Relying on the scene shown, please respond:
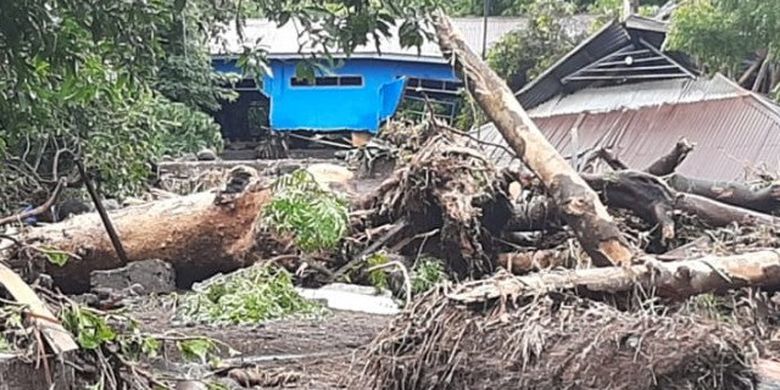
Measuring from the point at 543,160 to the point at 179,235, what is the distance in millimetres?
2765

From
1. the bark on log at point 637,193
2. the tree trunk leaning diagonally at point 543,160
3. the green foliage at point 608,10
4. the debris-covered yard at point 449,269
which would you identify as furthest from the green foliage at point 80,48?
the green foliage at point 608,10

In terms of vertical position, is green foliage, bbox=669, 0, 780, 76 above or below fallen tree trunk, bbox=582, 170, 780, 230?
above

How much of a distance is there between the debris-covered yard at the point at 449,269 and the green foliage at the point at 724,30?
3289 millimetres

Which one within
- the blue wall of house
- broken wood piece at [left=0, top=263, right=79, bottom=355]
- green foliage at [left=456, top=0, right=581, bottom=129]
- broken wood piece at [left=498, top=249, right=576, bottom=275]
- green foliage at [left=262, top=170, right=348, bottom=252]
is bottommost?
the blue wall of house

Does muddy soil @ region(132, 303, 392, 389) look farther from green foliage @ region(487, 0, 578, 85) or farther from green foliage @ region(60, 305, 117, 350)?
green foliage @ region(487, 0, 578, 85)

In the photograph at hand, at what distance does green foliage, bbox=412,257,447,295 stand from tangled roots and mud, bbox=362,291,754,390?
7.88 feet

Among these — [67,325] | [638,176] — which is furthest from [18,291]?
[638,176]

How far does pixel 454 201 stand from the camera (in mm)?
6785

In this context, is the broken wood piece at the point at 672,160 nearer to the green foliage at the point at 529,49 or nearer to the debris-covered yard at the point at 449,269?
the debris-covered yard at the point at 449,269

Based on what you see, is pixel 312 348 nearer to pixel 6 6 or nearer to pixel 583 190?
pixel 583 190

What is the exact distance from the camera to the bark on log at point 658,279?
4.45 metres

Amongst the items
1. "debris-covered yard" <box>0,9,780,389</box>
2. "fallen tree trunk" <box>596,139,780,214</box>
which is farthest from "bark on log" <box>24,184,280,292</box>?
"fallen tree trunk" <box>596,139,780,214</box>

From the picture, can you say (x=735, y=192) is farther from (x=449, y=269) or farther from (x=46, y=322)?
(x=46, y=322)

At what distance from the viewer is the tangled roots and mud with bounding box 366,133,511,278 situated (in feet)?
22.5
